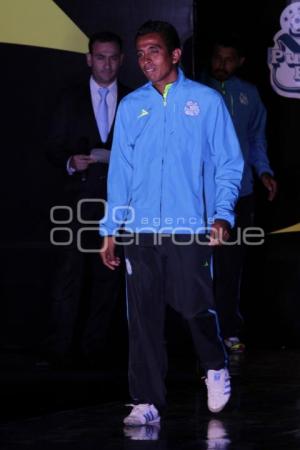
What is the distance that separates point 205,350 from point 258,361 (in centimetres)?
222

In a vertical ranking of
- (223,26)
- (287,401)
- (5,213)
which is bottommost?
(287,401)

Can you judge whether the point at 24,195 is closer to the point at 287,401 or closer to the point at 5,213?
the point at 5,213

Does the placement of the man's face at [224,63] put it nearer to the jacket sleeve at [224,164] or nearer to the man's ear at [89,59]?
Answer: the man's ear at [89,59]

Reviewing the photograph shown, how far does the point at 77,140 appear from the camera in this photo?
721 cm

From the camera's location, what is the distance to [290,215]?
8961 mm

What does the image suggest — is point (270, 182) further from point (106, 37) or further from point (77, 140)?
point (106, 37)

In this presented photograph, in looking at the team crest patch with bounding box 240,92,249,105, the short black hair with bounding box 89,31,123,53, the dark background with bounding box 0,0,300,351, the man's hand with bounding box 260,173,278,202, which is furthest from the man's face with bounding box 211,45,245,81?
the short black hair with bounding box 89,31,123,53

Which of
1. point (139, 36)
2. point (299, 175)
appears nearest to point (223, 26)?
point (299, 175)

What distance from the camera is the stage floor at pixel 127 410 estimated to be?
206 inches

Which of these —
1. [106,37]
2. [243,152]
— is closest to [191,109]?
[106,37]

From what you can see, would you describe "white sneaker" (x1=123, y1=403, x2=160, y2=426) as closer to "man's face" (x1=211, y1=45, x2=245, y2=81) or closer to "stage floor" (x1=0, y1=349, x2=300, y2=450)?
"stage floor" (x1=0, y1=349, x2=300, y2=450)

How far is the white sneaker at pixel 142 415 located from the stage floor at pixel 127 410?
0.17 feet

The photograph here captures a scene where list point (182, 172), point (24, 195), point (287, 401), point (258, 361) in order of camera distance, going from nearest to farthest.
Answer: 1. point (182, 172)
2. point (287, 401)
3. point (24, 195)
4. point (258, 361)

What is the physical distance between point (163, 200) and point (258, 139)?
297 centimetres
